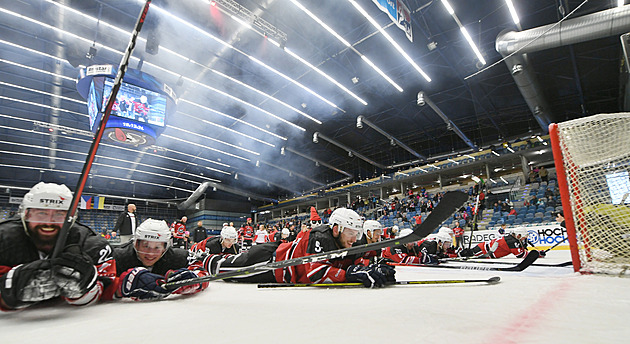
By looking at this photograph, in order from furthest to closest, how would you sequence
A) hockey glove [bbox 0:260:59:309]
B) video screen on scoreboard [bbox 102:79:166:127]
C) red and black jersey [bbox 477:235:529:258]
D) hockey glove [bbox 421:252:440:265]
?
1. video screen on scoreboard [bbox 102:79:166:127]
2. red and black jersey [bbox 477:235:529:258]
3. hockey glove [bbox 421:252:440:265]
4. hockey glove [bbox 0:260:59:309]

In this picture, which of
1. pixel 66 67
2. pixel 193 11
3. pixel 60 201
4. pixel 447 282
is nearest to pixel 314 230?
pixel 447 282

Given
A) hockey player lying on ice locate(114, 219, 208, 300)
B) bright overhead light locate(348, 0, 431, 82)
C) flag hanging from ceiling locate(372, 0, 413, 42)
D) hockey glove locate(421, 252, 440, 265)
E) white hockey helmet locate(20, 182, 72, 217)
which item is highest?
bright overhead light locate(348, 0, 431, 82)

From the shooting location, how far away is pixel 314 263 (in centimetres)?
217

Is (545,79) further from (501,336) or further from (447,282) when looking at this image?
(501,336)

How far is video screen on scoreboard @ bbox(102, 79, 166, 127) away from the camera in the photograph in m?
6.43

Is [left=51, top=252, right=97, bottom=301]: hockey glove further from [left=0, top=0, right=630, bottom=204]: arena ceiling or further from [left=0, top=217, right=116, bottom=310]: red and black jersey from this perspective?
[left=0, top=0, right=630, bottom=204]: arena ceiling

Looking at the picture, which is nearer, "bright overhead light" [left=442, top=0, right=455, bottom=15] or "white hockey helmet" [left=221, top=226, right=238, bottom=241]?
"white hockey helmet" [left=221, top=226, right=238, bottom=241]

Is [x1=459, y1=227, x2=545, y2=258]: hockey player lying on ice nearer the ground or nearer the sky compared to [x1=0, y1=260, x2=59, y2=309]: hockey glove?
nearer the ground

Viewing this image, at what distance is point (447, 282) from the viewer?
1974 millimetres

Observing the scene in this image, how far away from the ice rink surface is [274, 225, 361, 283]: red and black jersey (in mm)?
682

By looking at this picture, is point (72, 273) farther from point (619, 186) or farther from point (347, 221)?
point (619, 186)

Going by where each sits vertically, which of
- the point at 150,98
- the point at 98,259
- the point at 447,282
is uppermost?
the point at 150,98

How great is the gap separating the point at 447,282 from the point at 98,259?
6.74 ft

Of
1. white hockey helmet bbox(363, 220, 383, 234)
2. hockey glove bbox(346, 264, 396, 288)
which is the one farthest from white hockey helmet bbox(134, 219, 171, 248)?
white hockey helmet bbox(363, 220, 383, 234)
